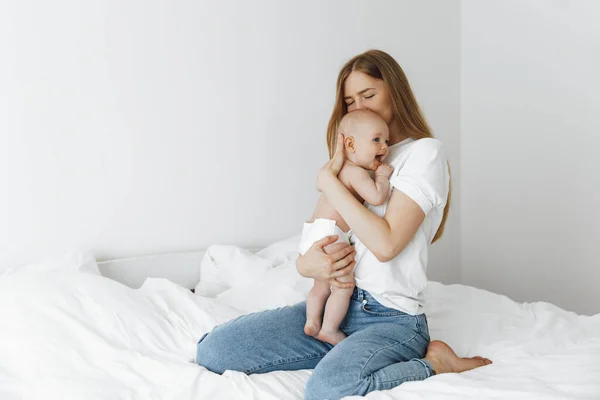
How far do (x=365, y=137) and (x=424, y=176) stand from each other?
0.56 ft

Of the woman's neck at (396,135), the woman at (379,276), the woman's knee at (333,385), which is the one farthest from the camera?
the woman's neck at (396,135)

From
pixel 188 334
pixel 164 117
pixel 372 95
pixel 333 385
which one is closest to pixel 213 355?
pixel 188 334

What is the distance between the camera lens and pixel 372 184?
1.51 m

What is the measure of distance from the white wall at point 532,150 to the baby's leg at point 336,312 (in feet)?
5.08

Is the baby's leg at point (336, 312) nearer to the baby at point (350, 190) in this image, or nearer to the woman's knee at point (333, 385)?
the baby at point (350, 190)

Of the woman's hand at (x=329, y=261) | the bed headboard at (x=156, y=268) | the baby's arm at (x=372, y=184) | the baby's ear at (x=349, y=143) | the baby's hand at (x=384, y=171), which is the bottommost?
the bed headboard at (x=156, y=268)

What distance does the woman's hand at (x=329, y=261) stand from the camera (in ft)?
4.84

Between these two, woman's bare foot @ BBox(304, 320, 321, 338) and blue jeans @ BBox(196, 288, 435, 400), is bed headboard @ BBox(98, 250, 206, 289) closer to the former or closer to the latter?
blue jeans @ BBox(196, 288, 435, 400)

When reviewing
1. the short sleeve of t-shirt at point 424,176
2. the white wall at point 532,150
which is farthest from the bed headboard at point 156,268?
the white wall at point 532,150

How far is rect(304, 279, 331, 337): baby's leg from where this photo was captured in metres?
1.54

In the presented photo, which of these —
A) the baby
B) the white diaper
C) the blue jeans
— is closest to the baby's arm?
the baby

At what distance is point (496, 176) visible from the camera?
301 centimetres

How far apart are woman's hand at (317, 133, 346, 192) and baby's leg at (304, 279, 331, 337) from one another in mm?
239

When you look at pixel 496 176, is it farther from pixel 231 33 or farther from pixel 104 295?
pixel 104 295
